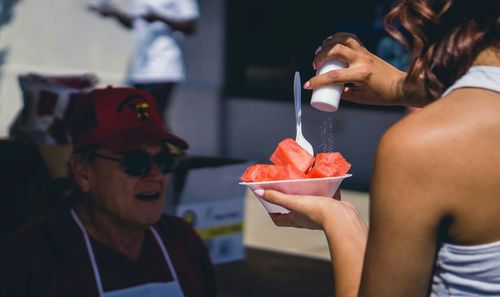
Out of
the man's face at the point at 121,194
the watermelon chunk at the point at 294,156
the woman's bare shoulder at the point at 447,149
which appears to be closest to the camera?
the woman's bare shoulder at the point at 447,149

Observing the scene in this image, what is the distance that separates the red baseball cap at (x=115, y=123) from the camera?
3.12m

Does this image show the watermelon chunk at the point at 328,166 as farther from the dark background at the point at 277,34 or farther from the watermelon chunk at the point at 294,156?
the dark background at the point at 277,34

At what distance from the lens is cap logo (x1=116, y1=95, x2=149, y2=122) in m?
3.18

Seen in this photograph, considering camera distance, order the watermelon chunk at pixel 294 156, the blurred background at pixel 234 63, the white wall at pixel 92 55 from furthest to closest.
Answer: the white wall at pixel 92 55
the blurred background at pixel 234 63
the watermelon chunk at pixel 294 156

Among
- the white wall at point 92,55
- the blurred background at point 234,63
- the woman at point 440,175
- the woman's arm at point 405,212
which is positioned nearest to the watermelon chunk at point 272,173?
the woman at point 440,175

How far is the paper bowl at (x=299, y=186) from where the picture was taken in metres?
1.93

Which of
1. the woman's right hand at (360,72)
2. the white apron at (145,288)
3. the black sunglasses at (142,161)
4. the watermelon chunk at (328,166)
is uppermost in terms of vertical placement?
the woman's right hand at (360,72)

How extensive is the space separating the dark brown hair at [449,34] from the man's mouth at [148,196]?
1.63 m

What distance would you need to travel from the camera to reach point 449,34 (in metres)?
1.66

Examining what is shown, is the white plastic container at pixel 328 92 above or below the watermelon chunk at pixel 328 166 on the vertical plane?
above

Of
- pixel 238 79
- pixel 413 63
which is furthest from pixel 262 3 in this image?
pixel 413 63

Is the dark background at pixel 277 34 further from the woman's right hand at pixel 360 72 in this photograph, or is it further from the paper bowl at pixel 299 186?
the paper bowl at pixel 299 186

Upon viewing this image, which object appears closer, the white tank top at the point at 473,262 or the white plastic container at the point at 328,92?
the white tank top at the point at 473,262

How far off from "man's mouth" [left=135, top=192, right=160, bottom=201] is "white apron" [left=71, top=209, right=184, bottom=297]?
0.14 metres
